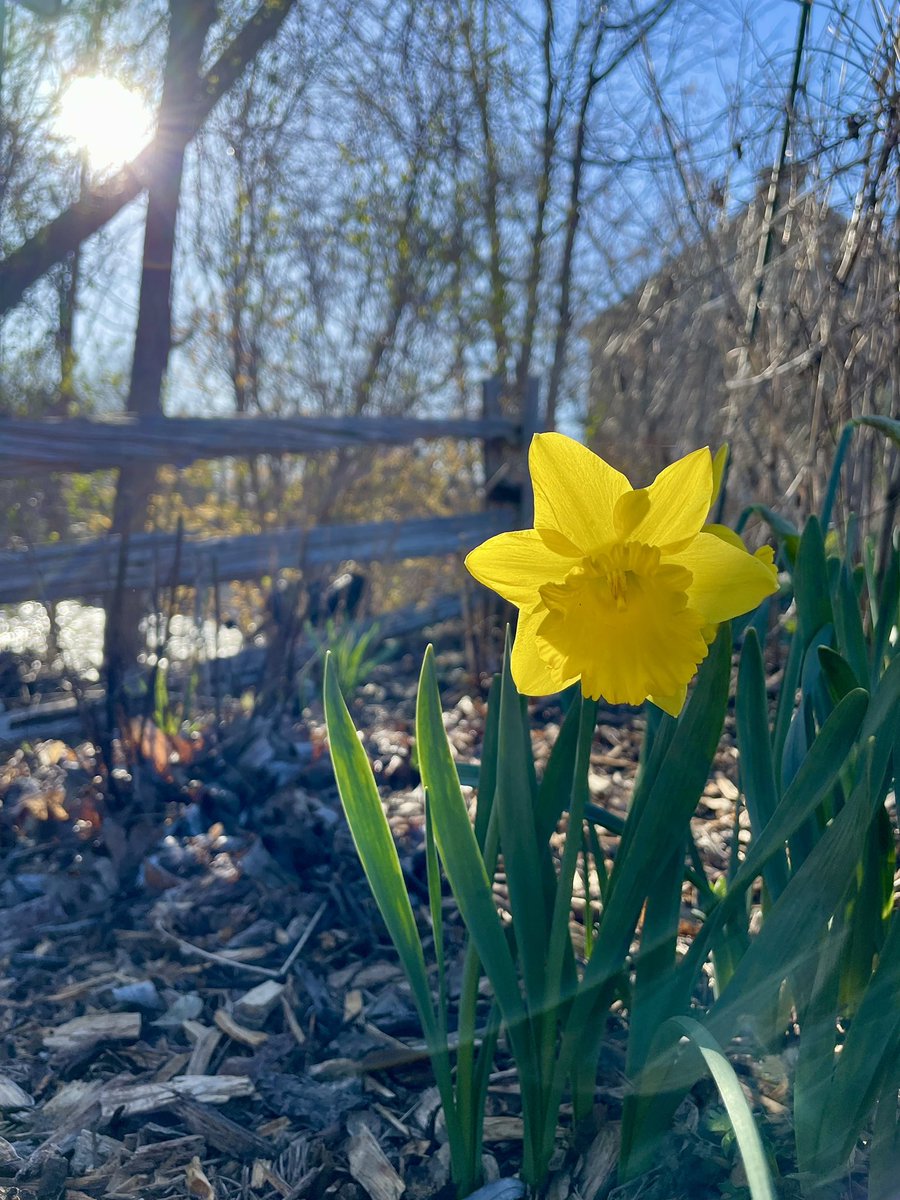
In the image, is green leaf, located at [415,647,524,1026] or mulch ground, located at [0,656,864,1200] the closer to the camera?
green leaf, located at [415,647,524,1026]

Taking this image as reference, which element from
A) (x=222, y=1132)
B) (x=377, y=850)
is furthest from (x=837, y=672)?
(x=222, y=1132)

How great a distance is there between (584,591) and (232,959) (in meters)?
1.22

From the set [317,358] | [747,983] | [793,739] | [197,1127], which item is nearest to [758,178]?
A: [793,739]

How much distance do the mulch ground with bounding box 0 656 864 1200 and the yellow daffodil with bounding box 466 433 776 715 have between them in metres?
0.67

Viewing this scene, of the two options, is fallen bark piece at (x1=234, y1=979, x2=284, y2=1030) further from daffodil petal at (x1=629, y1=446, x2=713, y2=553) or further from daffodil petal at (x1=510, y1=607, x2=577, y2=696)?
daffodil petal at (x1=629, y1=446, x2=713, y2=553)

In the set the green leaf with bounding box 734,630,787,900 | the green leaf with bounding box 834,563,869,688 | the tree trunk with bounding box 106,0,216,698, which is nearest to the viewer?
the green leaf with bounding box 734,630,787,900

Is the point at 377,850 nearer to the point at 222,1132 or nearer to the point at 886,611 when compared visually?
the point at 222,1132

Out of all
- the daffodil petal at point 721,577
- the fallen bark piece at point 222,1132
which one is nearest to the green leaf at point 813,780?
the daffodil petal at point 721,577

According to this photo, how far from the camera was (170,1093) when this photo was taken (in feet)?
4.71

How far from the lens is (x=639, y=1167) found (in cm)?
114

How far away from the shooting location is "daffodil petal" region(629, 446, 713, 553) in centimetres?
94

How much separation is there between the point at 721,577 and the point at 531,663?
0.72ft

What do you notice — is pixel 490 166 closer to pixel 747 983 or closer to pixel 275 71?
pixel 275 71

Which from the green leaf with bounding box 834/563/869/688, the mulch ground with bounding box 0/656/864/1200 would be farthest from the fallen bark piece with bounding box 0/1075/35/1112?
the green leaf with bounding box 834/563/869/688
